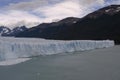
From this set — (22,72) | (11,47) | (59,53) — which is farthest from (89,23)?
(22,72)

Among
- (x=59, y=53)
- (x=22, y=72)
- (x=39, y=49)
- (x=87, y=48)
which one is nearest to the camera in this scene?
(x=22, y=72)

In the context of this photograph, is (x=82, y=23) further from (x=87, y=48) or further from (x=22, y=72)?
(x=22, y=72)

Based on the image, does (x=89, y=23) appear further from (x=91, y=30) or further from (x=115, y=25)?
(x=115, y=25)

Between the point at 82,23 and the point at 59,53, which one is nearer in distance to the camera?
the point at 59,53

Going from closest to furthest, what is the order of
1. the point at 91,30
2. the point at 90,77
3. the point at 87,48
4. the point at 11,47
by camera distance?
1. the point at 90,77
2. the point at 11,47
3. the point at 87,48
4. the point at 91,30

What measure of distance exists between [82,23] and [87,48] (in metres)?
40.0

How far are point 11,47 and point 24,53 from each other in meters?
1.07

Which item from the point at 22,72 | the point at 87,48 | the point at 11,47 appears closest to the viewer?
the point at 22,72

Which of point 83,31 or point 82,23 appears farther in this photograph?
point 82,23

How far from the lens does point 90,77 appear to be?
834 centimetres

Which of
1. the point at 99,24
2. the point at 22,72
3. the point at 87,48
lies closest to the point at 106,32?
the point at 99,24

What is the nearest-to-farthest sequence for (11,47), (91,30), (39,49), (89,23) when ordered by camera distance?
(11,47), (39,49), (91,30), (89,23)

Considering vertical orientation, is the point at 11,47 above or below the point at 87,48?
above

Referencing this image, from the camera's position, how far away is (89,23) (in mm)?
59594
